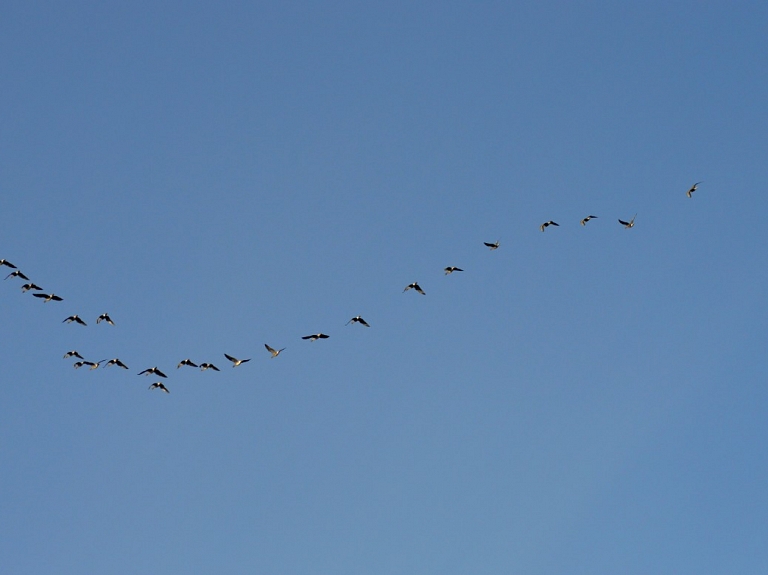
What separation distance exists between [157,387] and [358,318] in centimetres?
3017

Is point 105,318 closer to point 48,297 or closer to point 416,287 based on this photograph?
point 48,297

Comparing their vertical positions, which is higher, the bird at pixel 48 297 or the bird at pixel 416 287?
the bird at pixel 48 297

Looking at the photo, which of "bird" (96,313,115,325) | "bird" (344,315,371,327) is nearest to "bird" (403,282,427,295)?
"bird" (344,315,371,327)

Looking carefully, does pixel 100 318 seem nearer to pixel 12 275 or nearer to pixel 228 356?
pixel 12 275

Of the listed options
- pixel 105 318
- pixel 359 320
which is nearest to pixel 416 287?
pixel 359 320

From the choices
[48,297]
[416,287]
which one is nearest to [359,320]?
[416,287]

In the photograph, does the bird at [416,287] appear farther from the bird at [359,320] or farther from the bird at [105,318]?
the bird at [105,318]

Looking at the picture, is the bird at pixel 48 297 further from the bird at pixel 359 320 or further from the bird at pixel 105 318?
the bird at pixel 359 320

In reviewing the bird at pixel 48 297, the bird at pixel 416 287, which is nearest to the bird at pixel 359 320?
the bird at pixel 416 287

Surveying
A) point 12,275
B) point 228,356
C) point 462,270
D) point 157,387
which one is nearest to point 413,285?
point 462,270

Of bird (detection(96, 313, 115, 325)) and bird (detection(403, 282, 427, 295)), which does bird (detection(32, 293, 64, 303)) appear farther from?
bird (detection(403, 282, 427, 295))

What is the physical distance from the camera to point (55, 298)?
120875 millimetres

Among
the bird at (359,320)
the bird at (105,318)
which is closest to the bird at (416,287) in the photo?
the bird at (359,320)

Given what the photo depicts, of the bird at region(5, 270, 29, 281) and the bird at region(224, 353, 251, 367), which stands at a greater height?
the bird at region(5, 270, 29, 281)
